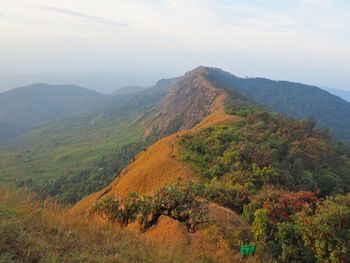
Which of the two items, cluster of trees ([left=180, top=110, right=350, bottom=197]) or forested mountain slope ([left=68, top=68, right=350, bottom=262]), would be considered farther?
cluster of trees ([left=180, top=110, right=350, bottom=197])

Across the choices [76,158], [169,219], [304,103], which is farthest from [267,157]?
[304,103]

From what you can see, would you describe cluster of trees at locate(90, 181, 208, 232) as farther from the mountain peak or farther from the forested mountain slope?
the mountain peak

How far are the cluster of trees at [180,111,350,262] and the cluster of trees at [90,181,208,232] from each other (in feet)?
6.29

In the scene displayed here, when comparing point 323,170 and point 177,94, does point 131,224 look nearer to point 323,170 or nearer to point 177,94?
point 323,170

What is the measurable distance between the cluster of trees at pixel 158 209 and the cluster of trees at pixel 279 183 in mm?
1917

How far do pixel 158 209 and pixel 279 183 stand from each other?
20617 mm

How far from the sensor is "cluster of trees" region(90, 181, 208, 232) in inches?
574

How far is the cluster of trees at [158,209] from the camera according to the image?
14586 millimetres

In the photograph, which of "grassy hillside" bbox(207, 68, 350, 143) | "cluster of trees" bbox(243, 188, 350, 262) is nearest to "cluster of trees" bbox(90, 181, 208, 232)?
"cluster of trees" bbox(243, 188, 350, 262)

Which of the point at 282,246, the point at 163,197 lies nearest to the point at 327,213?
the point at 282,246

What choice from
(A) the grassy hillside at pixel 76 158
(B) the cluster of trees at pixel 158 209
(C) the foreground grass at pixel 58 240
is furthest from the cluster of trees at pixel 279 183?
(A) the grassy hillside at pixel 76 158

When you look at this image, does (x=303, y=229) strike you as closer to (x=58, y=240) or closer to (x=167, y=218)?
(x=167, y=218)

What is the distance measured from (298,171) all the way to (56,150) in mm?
135733

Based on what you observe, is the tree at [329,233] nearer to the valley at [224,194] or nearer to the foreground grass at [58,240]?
the valley at [224,194]
